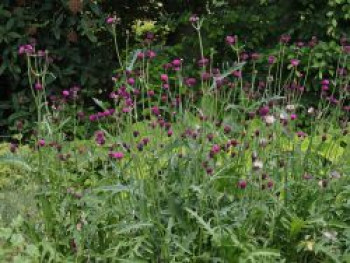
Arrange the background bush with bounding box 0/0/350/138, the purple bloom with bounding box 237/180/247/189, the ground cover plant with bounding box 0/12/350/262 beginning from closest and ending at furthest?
the purple bloom with bounding box 237/180/247/189, the ground cover plant with bounding box 0/12/350/262, the background bush with bounding box 0/0/350/138

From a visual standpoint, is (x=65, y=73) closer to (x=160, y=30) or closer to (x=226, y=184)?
(x=160, y=30)

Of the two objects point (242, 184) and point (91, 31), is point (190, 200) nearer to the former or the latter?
point (242, 184)

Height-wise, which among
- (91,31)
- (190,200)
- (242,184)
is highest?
(91,31)

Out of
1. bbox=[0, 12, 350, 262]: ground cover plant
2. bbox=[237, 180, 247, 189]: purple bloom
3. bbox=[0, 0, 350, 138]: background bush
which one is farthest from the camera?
bbox=[0, 0, 350, 138]: background bush

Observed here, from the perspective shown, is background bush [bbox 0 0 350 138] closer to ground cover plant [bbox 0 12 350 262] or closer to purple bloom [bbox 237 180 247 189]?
ground cover plant [bbox 0 12 350 262]

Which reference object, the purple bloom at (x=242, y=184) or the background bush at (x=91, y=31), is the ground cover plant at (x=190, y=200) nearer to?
the purple bloom at (x=242, y=184)

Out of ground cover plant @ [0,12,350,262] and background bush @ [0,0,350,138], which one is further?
background bush @ [0,0,350,138]

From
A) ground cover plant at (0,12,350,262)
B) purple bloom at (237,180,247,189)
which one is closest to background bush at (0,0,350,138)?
ground cover plant at (0,12,350,262)

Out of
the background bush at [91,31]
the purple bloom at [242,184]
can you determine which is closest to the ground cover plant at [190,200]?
the purple bloom at [242,184]

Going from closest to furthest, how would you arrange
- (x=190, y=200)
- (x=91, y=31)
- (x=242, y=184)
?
(x=242, y=184) → (x=190, y=200) → (x=91, y=31)

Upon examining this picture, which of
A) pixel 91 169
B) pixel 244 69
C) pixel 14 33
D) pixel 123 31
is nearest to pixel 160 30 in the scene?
pixel 123 31

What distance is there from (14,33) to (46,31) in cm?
45

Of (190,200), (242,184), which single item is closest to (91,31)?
(190,200)

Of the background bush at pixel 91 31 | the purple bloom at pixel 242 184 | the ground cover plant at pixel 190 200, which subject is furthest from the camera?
the background bush at pixel 91 31
